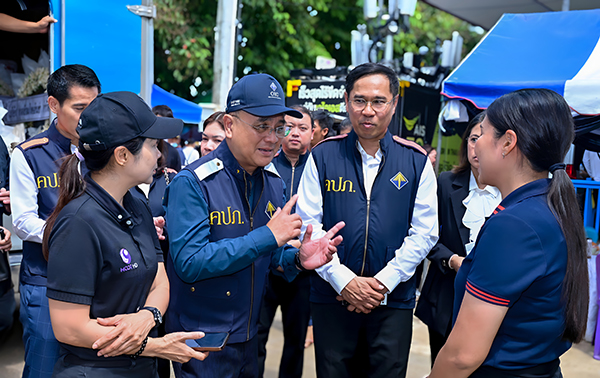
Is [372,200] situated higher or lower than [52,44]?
lower

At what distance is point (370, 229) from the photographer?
101 inches

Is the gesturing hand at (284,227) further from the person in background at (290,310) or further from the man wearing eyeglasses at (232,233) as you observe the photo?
the person in background at (290,310)

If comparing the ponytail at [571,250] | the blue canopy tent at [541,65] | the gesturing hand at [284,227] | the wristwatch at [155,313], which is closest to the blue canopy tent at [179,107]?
the blue canopy tent at [541,65]

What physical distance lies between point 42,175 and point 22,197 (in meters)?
0.15

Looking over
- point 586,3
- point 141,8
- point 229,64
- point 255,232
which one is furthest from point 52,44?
point 586,3

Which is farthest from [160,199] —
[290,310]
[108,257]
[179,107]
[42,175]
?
[179,107]

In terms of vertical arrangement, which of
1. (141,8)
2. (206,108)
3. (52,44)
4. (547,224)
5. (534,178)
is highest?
(141,8)

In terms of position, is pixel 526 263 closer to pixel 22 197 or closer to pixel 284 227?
pixel 284 227

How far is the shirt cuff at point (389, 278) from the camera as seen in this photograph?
96.9 inches

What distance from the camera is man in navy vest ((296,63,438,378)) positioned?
2.53 metres

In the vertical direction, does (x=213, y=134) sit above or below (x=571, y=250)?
below

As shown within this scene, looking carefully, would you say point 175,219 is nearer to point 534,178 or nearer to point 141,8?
point 534,178

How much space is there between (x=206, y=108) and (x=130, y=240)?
9.36 meters

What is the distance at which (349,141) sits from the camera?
8.92ft
